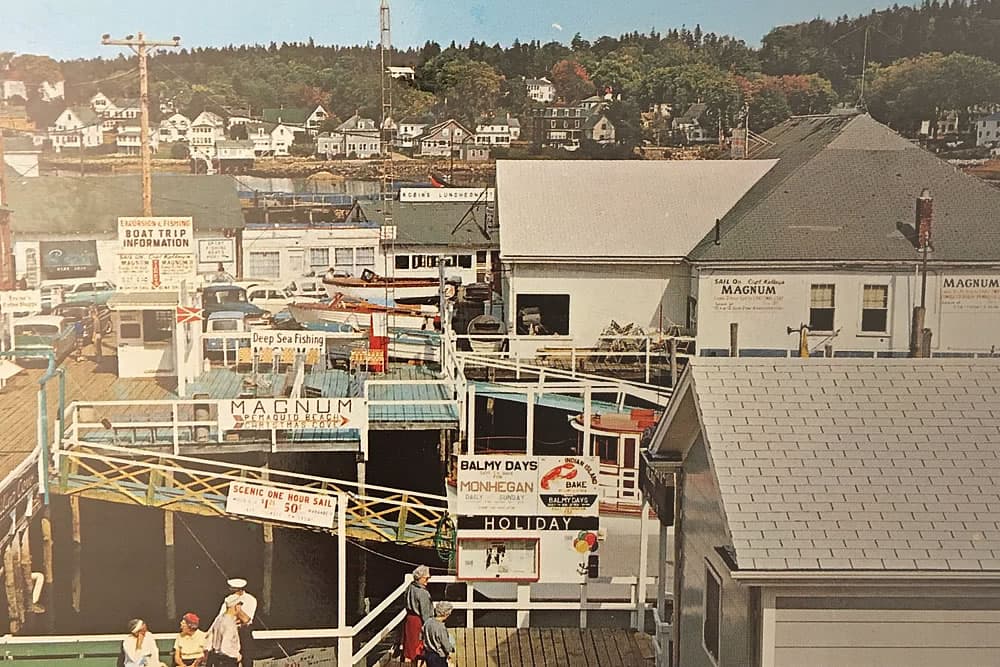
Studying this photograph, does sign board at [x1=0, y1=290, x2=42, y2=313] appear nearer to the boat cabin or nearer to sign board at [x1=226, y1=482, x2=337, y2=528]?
sign board at [x1=226, y1=482, x2=337, y2=528]

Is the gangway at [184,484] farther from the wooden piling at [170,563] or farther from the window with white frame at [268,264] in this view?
the window with white frame at [268,264]

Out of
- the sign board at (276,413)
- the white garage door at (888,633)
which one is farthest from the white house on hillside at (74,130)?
the white garage door at (888,633)

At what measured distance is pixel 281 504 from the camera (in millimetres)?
5828

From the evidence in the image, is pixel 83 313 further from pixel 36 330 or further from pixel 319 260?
pixel 319 260

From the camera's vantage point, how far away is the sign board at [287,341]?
19.3 feet

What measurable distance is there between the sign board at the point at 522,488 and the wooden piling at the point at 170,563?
1.54 m

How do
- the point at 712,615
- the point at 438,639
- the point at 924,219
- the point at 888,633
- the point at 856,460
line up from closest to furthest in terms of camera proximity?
the point at 888,633 < the point at 856,460 < the point at 712,615 < the point at 438,639 < the point at 924,219

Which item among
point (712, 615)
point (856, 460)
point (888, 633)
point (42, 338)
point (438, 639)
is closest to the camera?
point (888, 633)

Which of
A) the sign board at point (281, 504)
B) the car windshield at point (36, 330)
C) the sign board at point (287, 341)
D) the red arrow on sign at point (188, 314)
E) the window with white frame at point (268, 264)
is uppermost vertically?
the window with white frame at point (268, 264)

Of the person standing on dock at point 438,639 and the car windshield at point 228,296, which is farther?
the car windshield at point 228,296

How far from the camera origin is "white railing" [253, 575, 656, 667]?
576cm

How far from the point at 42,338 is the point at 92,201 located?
30.7 inches

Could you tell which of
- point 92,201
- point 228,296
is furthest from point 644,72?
point 92,201

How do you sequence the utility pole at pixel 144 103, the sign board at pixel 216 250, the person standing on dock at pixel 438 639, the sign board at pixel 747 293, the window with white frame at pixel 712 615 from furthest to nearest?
1. the sign board at pixel 747 293
2. the sign board at pixel 216 250
3. the utility pole at pixel 144 103
4. the person standing on dock at pixel 438 639
5. the window with white frame at pixel 712 615
